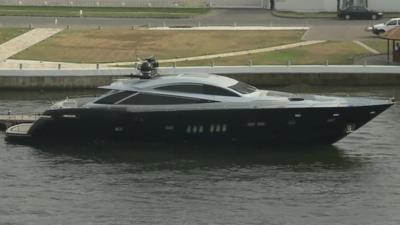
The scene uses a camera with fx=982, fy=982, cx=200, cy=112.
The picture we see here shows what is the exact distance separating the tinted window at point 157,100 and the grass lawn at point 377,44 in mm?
21051

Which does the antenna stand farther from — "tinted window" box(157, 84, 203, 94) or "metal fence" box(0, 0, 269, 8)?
"metal fence" box(0, 0, 269, 8)

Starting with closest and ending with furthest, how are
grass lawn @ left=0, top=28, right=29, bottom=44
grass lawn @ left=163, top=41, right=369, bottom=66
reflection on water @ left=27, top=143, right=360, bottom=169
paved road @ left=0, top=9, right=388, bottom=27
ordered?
1. reflection on water @ left=27, top=143, right=360, bottom=169
2. grass lawn @ left=163, top=41, right=369, bottom=66
3. grass lawn @ left=0, top=28, right=29, bottom=44
4. paved road @ left=0, top=9, right=388, bottom=27

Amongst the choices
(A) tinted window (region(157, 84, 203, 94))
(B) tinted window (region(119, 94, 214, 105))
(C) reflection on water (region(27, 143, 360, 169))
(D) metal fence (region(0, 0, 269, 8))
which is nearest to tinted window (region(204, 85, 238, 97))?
(A) tinted window (region(157, 84, 203, 94))

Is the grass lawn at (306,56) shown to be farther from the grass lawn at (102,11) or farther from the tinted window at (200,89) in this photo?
the grass lawn at (102,11)

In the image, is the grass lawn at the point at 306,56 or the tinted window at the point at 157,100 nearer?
the tinted window at the point at 157,100

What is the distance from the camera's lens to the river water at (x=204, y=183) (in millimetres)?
24547

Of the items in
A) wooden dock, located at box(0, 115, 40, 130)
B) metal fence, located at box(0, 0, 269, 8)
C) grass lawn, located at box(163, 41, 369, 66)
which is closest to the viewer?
wooden dock, located at box(0, 115, 40, 130)

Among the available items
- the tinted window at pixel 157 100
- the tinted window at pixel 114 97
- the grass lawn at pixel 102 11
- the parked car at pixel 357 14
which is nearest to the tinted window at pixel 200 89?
the tinted window at pixel 157 100

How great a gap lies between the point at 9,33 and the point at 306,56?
17620 millimetres

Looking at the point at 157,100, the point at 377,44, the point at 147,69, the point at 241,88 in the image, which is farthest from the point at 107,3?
the point at 157,100

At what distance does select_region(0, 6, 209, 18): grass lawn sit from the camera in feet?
223

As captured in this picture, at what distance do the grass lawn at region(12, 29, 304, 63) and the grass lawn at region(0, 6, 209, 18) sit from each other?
11.8m

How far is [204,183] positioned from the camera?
2731 cm

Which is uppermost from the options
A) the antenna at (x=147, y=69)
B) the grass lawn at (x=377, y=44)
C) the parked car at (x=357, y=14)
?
the parked car at (x=357, y=14)
